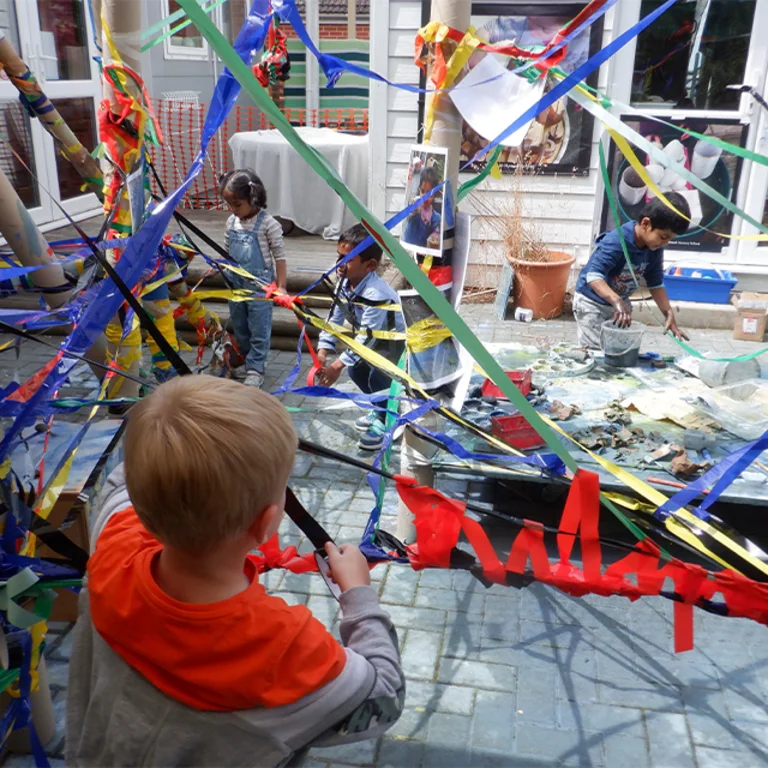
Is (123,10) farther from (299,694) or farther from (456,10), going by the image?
(299,694)

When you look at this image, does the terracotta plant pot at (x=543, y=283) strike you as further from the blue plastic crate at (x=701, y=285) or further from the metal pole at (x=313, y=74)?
the metal pole at (x=313, y=74)

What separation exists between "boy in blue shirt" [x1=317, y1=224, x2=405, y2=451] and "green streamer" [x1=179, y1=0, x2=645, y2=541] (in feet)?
7.70

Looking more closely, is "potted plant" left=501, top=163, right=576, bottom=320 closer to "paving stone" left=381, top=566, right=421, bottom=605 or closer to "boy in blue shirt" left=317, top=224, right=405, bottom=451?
"boy in blue shirt" left=317, top=224, right=405, bottom=451

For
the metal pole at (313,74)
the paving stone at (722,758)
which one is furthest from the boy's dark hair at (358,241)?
the metal pole at (313,74)

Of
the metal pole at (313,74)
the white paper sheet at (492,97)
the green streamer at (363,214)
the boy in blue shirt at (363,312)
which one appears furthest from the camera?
the metal pole at (313,74)

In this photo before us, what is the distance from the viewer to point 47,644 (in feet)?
9.71

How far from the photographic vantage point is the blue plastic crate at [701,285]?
727cm

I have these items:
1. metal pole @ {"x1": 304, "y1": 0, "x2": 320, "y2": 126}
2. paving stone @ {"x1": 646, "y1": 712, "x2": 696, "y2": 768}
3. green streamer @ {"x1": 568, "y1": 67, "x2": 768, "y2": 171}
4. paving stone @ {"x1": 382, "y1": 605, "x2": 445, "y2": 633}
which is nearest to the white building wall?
metal pole @ {"x1": 304, "y1": 0, "x2": 320, "y2": 126}

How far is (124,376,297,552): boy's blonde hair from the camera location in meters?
1.06

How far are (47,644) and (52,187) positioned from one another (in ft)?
22.5

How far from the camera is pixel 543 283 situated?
24.5 ft

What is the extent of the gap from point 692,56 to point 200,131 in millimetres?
7285

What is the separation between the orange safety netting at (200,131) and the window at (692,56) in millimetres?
4228

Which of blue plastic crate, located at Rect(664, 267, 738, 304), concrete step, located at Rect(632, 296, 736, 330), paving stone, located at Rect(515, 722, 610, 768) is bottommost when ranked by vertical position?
paving stone, located at Rect(515, 722, 610, 768)
